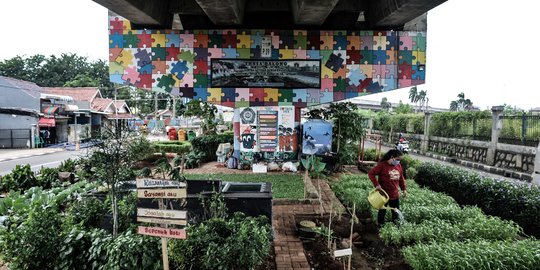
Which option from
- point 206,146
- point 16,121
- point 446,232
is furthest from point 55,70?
point 446,232

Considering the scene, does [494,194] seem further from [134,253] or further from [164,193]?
[134,253]

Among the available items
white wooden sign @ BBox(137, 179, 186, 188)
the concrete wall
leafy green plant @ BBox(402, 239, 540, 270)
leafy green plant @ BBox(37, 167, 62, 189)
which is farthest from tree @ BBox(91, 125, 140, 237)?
the concrete wall

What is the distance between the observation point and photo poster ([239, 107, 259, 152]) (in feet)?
33.2

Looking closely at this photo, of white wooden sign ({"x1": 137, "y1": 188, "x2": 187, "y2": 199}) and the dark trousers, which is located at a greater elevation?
white wooden sign ({"x1": 137, "y1": 188, "x2": 187, "y2": 199})

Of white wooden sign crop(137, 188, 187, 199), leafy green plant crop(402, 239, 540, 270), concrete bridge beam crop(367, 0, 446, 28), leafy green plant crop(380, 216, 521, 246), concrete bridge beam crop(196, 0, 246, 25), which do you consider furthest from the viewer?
concrete bridge beam crop(196, 0, 246, 25)

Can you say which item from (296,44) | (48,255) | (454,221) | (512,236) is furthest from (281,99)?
(48,255)

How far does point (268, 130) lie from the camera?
397 inches

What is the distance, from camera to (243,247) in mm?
3262

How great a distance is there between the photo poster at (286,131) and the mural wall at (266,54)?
2045 millimetres

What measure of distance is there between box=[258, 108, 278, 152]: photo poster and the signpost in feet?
22.2

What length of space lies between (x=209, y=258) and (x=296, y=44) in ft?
19.2

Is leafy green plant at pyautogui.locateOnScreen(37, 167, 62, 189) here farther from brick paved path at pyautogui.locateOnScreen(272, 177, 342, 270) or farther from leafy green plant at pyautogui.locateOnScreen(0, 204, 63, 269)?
brick paved path at pyautogui.locateOnScreen(272, 177, 342, 270)

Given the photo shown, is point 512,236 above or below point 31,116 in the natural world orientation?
below

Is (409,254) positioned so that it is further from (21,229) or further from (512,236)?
(21,229)
